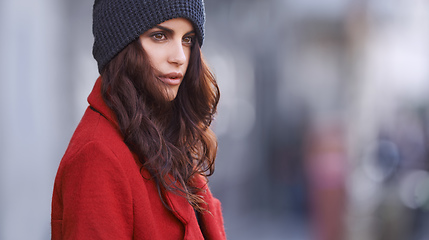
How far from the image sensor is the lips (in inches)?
65.6

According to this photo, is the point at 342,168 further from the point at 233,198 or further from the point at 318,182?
the point at 233,198

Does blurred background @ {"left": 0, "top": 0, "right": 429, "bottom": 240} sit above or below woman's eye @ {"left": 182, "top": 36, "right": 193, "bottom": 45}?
below

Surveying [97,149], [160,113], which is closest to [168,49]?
[160,113]

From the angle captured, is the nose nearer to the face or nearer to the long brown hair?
the face

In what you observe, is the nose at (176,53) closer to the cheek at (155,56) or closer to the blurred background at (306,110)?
the cheek at (155,56)

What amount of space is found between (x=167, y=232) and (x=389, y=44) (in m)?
7.37

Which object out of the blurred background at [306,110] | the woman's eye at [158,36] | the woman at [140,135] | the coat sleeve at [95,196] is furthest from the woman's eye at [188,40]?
the blurred background at [306,110]

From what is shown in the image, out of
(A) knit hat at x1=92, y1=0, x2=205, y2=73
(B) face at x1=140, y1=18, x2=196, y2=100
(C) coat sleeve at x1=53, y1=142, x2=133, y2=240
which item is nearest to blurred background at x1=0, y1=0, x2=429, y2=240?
(A) knit hat at x1=92, y1=0, x2=205, y2=73

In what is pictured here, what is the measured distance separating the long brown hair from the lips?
0.05 meters

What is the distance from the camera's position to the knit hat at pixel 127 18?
1580mm

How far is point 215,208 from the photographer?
1.98 meters

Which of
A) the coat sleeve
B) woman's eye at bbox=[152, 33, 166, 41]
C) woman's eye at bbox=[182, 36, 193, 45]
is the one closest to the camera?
the coat sleeve

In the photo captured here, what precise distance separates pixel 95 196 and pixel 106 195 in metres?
0.03

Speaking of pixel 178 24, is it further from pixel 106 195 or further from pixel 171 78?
pixel 106 195
